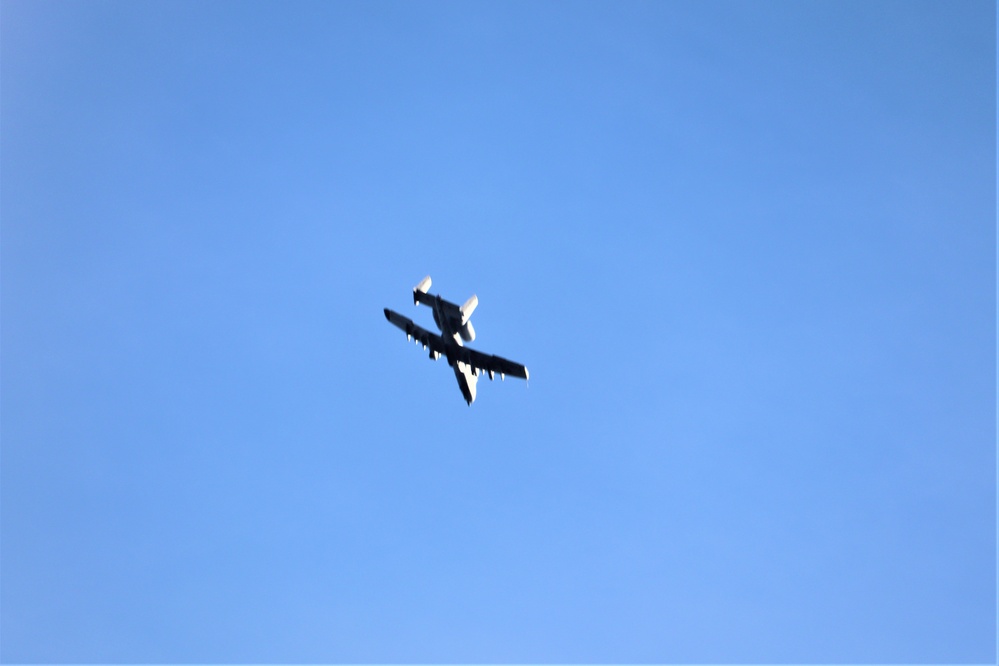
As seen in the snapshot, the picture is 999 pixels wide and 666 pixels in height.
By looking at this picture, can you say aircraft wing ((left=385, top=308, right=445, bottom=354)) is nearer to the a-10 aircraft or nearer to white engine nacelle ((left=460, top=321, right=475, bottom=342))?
the a-10 aircraft

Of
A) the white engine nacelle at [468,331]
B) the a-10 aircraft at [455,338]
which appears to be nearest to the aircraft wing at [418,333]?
the a-10 aircraft at [455,338]

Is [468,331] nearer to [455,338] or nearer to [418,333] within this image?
[455,338]

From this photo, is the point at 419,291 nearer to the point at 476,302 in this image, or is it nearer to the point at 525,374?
the point at 476,302

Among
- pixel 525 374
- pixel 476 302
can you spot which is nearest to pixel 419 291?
pixel 476 302

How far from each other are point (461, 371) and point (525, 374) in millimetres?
7970

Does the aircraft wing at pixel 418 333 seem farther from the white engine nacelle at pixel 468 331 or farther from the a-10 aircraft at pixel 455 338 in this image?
the white engine nacelle at pixel 468 331

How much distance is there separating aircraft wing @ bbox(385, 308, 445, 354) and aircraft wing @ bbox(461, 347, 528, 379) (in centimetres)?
223

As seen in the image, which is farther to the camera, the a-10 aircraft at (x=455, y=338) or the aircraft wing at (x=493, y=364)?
the aircraft wing at (x=493, y=364)

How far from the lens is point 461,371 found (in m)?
109

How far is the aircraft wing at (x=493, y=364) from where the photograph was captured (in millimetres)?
103562

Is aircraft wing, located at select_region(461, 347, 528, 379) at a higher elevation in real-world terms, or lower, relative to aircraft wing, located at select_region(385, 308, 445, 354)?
lower

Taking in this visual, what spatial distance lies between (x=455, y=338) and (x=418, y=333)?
4.67 metres

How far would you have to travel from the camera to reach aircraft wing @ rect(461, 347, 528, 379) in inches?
4077

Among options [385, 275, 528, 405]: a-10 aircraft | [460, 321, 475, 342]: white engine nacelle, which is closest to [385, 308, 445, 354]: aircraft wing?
[385, 275, 528, 405]: a-10 aircraft
